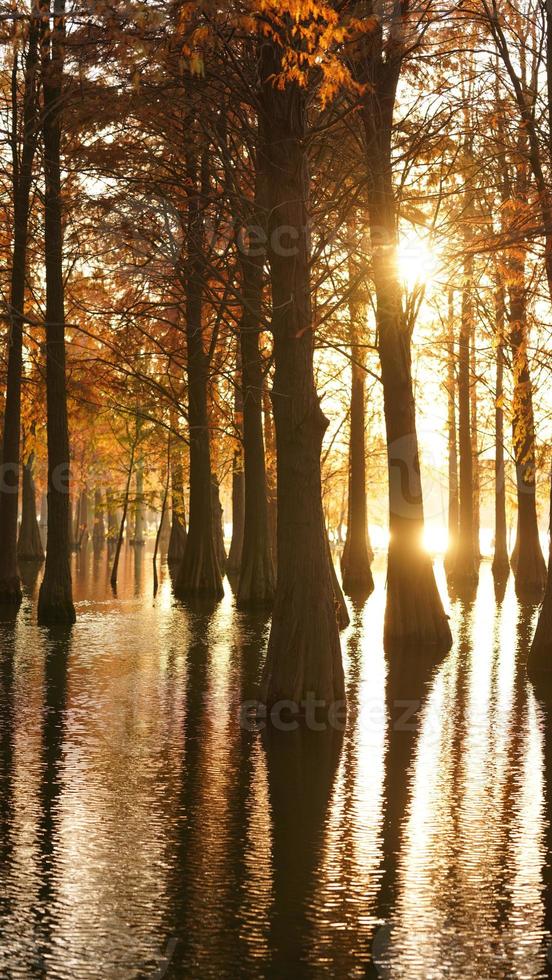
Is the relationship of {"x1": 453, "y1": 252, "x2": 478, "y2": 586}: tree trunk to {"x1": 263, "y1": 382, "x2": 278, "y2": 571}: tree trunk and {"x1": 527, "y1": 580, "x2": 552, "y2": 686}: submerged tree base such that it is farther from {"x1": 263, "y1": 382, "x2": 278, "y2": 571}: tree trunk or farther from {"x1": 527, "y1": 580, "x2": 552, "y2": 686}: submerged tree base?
{"x1": 527, "y1": 580, "x2": 552, "y2": 686}: submerged tree base

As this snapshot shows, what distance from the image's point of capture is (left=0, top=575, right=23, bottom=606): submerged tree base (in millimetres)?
27594

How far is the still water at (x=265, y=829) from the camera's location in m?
6.96

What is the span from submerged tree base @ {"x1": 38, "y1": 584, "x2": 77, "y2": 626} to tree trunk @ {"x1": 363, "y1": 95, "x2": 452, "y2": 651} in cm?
656

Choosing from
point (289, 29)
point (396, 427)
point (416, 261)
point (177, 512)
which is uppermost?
point (289, 29)

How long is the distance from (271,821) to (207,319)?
27.0m

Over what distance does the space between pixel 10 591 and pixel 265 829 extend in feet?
62.7

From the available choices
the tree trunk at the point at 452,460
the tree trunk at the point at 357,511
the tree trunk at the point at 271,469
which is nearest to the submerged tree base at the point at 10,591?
the tree trunk at the point at 357,511

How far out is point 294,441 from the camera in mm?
14430

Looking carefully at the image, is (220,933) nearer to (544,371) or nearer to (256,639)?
(256,639)

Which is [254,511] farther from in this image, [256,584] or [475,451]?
[475,451]

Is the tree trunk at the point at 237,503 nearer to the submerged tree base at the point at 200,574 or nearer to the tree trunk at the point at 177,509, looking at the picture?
the tree trunk at the point at 177,509

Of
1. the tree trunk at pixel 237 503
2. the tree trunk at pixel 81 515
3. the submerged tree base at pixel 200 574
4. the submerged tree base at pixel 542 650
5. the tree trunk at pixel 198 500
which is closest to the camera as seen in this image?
the submerged tree base at pixel 542 650

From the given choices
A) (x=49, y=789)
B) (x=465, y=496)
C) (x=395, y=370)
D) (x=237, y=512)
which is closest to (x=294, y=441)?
(x=49, y=789)

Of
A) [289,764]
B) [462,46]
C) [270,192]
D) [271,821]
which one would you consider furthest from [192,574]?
[271,821]
